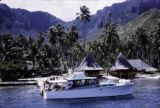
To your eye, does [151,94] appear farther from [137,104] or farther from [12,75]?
[12,75]

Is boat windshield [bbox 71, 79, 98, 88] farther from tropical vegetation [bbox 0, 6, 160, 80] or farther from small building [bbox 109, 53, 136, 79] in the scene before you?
small building [bbox 109, 53, 136, 79]

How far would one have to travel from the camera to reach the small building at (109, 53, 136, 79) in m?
132

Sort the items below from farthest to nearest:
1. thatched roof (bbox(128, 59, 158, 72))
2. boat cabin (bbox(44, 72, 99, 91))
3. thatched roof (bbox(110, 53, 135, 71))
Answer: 1. thatched roof (bbox(128, 59, 158, 72))
2. thatched roof (bbox(110, 53, 135, 71))
3. boat cabin (bbox(44, 72, 99, 91))

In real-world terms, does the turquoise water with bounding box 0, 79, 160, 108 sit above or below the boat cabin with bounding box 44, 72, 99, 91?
below

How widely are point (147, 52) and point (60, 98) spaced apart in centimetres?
13014

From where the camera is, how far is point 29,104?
66.4 m

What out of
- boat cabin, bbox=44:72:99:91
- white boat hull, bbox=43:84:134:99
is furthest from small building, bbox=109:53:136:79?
boat cabin, bbox=44:72:99:91

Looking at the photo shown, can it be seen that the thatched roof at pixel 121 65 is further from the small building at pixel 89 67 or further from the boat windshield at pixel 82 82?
the boat windshield at pixel 82 82

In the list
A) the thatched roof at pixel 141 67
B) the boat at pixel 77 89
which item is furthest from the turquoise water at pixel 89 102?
the thatched roof at pixel 141 67

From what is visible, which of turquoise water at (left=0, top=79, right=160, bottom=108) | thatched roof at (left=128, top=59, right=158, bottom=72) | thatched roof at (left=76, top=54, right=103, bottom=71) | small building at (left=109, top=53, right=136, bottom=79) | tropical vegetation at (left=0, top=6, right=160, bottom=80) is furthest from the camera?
thatched roof at (left=128, top=59, right=158, bottom=72)

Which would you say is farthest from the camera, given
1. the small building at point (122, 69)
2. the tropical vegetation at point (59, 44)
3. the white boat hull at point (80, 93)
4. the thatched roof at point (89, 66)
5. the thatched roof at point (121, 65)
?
the tropical vegetation at point (59, 44)

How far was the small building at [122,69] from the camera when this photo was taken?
132m

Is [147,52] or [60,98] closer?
[60,98]

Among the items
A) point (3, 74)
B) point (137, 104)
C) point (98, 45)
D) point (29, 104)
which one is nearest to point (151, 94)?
point (137, 104)
